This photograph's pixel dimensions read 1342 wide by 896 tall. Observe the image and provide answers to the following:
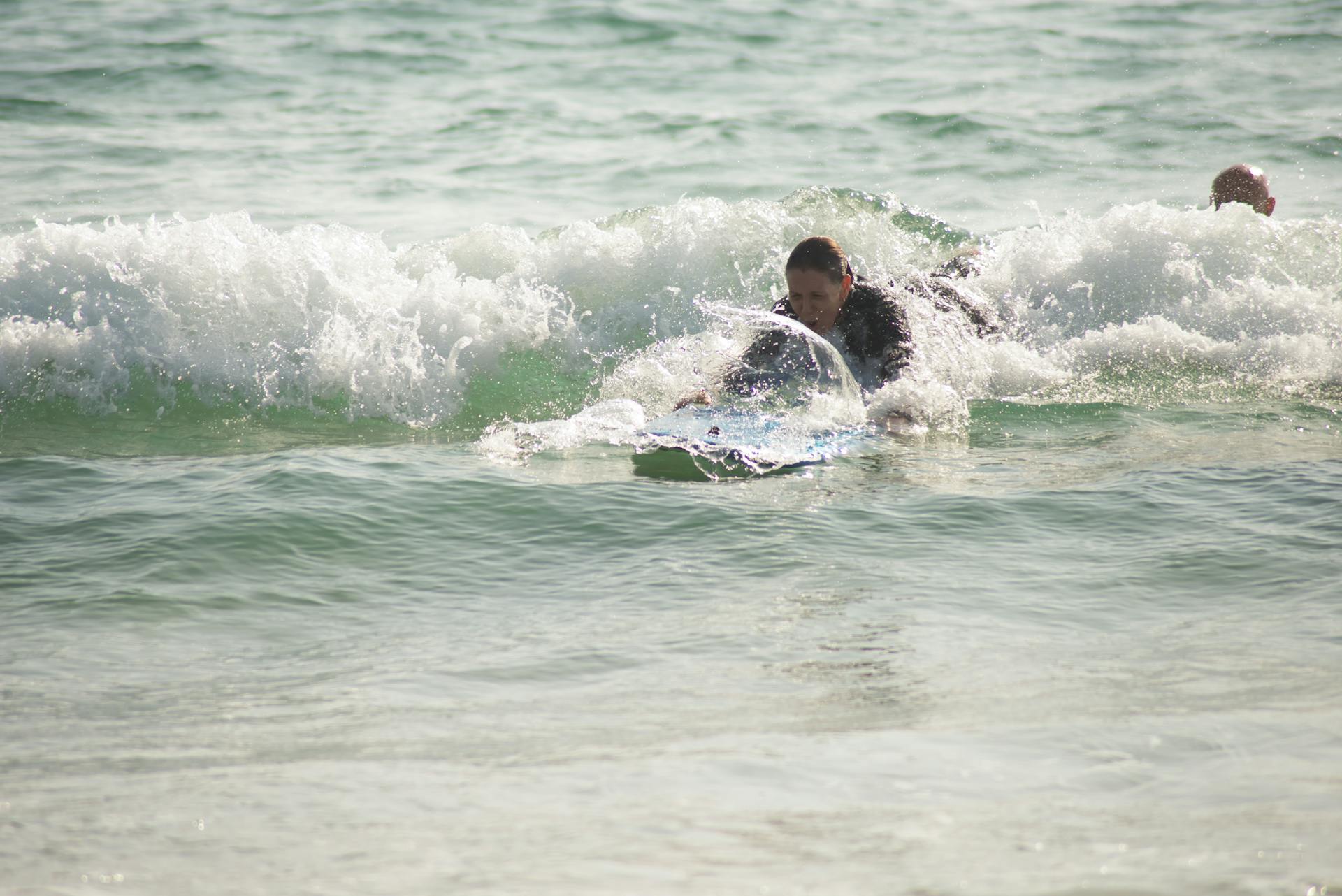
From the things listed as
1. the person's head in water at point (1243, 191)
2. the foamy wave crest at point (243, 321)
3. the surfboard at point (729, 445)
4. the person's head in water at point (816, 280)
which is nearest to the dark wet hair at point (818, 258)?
the person's head in water at point (816, 280)

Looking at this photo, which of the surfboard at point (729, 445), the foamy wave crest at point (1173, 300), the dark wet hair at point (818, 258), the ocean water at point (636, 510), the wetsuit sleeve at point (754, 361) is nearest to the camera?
the ocean water at point (636, 510)

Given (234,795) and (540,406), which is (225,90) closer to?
(540,406)

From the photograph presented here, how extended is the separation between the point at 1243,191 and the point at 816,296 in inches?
194

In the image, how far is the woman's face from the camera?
7.00 meters

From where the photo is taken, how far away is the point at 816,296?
23.1 ft

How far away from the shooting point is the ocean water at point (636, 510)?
8.93ft

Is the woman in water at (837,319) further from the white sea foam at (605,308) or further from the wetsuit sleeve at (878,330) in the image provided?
the white sea foam at (605,308)

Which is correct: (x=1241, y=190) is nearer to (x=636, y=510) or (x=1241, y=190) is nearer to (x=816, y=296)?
(x=816, y=296)

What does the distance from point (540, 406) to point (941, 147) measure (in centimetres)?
731

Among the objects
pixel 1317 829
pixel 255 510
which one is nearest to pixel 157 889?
pixel 1317 829

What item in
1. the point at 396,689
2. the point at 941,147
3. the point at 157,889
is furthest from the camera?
the point at 941,147

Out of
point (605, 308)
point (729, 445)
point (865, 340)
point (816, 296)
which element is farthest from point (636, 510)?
point (605, 308)

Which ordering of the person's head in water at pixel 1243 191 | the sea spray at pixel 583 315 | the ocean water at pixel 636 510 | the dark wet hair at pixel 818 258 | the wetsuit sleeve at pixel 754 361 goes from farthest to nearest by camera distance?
the person's head in water at pixel 1243 191 < the sea spray at pixel 583 315 < the wetsuit sleeve at pixel 754 361 < the dark wet hair at pixel 818 258 < the ocean water at pixel 636 510

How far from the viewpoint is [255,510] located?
5281 mm
